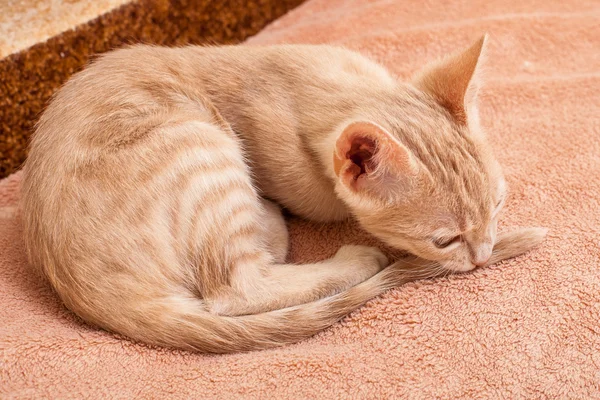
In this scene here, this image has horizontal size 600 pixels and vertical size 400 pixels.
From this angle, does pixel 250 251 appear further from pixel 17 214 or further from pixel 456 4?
pixel 456 4

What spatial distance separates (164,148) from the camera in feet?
5.38

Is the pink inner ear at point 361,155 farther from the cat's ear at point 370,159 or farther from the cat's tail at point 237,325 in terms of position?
the cat's tail at point 237,325

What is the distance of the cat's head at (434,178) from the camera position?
153 centimetres

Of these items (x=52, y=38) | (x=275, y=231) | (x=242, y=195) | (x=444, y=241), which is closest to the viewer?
(x=444, y=241)

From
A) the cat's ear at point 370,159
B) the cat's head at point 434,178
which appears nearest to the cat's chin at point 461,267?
the cat's head at point 434,178

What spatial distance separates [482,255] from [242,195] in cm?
67

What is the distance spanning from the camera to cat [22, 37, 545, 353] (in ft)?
5.05

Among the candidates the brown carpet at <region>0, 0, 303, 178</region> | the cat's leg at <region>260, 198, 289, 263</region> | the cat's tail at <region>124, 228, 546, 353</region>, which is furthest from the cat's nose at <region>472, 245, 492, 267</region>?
the brown carpet at <region>0, 0, 303, 178</region>

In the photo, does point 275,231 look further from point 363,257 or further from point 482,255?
point 482,255

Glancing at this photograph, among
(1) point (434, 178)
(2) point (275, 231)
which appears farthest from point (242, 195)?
(1) point (434, 178)

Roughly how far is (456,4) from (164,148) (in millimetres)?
1718

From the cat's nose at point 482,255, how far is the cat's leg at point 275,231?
1.84 ft

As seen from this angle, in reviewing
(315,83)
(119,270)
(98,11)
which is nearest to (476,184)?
(315,83)

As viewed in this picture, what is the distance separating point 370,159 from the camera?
1.50 metres
